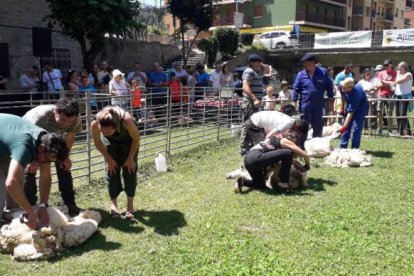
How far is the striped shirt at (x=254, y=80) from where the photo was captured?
8859 millimetres

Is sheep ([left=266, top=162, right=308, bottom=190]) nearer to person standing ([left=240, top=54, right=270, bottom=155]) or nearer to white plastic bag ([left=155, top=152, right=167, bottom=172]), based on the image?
white plastic bag ([left=155, top=152, right=167, bottom=172])

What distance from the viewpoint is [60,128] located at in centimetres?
Result: 505

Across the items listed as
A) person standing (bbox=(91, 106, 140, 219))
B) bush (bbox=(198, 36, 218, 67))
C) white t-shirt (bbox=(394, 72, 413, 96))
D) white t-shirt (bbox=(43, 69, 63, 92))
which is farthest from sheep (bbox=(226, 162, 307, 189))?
bush (bbox=(198, 36, 218, 67))

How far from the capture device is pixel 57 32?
17906 mm

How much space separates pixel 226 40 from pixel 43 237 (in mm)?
32443

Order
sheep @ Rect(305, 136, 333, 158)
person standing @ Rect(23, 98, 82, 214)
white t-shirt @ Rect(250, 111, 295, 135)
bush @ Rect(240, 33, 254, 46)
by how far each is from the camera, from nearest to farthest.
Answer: person standing @ Rect(23, 98, 82, 214)
white t-shirt @ Rect(250, 111, 295, 135)
sheep @ Rect(305, 136, 333, 158)
bush @ Rect(240, 33, 254, 46)

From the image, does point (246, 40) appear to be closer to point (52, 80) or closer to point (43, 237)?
point (52, 80)

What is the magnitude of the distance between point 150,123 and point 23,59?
9.39 m

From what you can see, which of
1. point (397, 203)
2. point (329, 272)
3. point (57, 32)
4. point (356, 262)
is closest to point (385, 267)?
point (356, 262)

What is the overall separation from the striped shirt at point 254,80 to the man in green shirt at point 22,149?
544cm

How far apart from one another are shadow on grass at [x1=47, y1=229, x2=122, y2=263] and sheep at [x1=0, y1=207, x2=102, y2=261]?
0.05 metres

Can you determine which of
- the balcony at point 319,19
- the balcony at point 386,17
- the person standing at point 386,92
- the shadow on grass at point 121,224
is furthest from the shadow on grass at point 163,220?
the balcony at point 386,17

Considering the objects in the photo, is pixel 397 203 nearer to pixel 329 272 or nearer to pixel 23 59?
pixel 329 272

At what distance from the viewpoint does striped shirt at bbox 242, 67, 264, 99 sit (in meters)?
8.86
